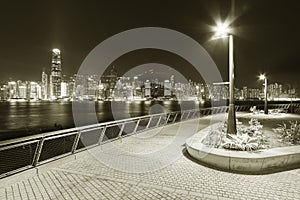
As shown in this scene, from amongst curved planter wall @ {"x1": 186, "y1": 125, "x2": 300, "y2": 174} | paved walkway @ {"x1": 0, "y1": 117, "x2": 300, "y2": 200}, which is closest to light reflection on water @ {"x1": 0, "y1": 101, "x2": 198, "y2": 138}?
paved walkway @ {"x1": 0, "y1": 117, "x2": 300, "y2": 200}

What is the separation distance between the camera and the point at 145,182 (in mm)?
5715

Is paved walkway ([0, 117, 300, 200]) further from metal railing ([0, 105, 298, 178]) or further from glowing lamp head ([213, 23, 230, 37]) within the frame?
glowing lamp head ([213, 23, 230, 37])

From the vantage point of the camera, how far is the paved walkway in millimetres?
4965

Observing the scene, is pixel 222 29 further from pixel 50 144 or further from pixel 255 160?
pixel 50 144

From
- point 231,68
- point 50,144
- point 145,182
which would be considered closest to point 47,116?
point 50,144

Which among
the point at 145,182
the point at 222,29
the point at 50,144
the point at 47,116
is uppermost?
the point at 222,29

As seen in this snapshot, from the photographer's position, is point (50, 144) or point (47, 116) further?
point (47, 116)

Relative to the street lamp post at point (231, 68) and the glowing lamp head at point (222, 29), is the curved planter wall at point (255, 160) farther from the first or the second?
the glowing lamp head at point (222, 29)

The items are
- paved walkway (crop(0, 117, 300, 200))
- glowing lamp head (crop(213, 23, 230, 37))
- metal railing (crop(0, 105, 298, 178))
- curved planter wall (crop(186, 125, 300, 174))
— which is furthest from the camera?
glowing lamp head (crop(213, 23, 230, 37))

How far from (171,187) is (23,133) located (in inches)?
1364

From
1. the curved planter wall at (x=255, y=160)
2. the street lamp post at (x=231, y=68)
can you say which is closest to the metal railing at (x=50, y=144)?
the curved planter wall at (x=255, y=160)

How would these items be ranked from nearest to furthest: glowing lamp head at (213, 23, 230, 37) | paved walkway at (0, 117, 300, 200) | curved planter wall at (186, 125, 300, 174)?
paved walkway at (0, 117, 300, 200) < curved planter wall at (186, 125, 300, 174) < glowing lamp head at (213, 23, 230, 37)

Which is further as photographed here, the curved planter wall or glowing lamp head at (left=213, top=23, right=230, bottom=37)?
glowing lamp head at (left=213, top=23, right=230, bottom=37)

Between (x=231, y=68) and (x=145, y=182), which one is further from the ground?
(x=231, y=68)
